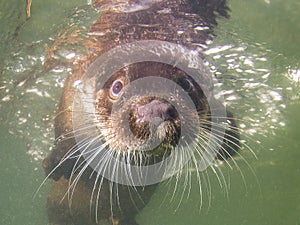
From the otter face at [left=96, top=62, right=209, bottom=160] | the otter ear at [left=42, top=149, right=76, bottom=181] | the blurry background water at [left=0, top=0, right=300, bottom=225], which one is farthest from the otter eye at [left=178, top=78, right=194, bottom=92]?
the otter ear at [left=42, top=149, right=76, bottom=181]

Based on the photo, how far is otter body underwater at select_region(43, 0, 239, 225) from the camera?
2.59m

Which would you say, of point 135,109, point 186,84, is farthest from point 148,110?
point 186,84

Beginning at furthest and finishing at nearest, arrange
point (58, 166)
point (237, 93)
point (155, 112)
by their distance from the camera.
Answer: point (237, 93), point (58, 166), point (155, 112)

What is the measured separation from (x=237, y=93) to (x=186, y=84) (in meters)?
2.21

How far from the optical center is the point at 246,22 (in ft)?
16.3

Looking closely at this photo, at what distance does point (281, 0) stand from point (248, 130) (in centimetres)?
192

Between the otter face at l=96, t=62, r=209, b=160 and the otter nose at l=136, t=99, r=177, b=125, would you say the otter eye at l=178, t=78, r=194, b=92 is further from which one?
the otter nose at l=136, t=99, r=177, b=125

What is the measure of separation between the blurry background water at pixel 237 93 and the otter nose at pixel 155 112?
82.5 inches

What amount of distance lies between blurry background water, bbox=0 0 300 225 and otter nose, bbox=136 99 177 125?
209cm

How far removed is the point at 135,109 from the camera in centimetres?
251

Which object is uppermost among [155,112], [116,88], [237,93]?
[237,93]

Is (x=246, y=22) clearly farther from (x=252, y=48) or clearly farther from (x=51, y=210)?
(x=51, y=210)

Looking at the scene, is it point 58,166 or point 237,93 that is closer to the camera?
point 58,166

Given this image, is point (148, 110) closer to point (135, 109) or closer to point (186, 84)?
point (135, 109)
